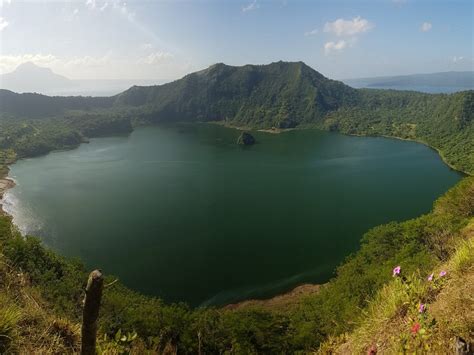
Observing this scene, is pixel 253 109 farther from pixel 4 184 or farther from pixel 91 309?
pixel 91 309

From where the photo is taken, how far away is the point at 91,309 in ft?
7.98

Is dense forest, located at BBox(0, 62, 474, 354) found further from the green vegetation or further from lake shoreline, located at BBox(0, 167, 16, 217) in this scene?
lake shoreline, located at BBox(0, 167, 16, 217)

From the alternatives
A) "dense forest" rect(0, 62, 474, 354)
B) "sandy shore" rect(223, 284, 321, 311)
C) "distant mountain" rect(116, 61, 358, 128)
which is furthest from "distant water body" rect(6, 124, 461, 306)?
"distant mountain" rect(116, 61, 358, 128)

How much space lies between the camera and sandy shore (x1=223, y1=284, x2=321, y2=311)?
961 inches

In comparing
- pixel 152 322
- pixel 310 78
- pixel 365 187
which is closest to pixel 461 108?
pixel 365 187

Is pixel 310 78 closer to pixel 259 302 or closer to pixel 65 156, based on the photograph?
pixel 65 156

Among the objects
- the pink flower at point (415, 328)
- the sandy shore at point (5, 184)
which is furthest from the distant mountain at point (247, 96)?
the pink flower at point (415, 328)

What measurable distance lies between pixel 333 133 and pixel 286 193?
70.1 meters

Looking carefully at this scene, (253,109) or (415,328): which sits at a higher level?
(415,328)

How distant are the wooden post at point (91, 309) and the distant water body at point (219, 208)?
24067mm

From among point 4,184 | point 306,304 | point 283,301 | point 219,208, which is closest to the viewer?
point 306,304

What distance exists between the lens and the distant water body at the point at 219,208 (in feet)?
95.1

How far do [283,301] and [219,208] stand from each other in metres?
20.5

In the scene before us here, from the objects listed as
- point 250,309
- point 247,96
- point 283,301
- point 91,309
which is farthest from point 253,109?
point 91,309
